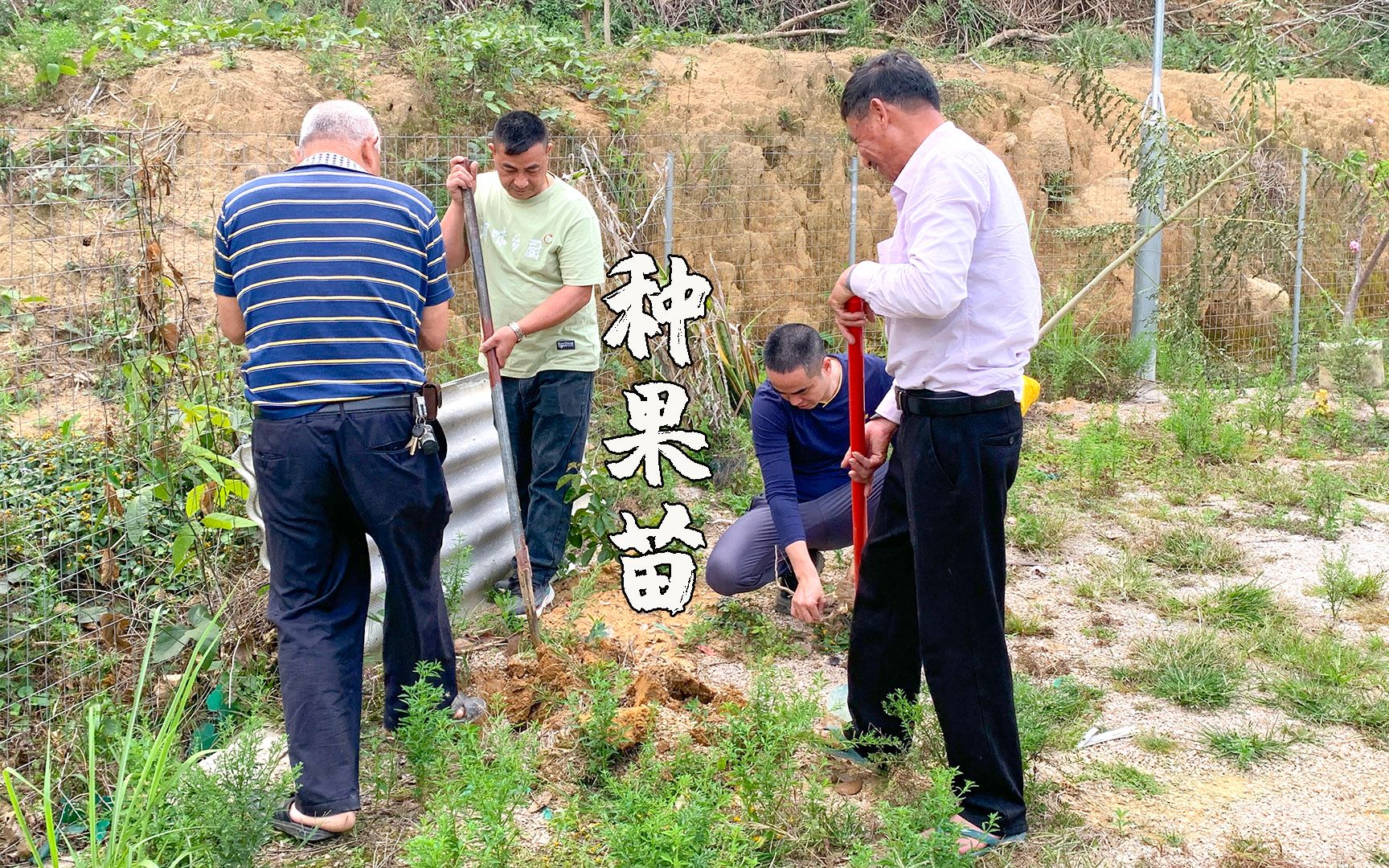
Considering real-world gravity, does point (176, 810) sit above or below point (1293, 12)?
below

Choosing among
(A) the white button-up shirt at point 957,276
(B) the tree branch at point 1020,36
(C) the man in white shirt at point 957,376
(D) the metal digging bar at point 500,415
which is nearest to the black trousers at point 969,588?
(C) the man in white shirt at point 957,376

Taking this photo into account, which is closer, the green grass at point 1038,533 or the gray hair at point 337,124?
the gray hair at point 337,124

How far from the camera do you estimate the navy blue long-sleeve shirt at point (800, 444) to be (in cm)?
416

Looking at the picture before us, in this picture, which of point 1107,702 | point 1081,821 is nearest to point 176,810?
point 1081,821

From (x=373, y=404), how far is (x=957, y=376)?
5.39 feet

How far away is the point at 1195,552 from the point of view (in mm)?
5578

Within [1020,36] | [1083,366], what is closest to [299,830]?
[1083,366]

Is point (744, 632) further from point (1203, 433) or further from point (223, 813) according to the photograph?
point (1203, 433)

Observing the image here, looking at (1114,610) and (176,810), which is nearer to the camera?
(176,810)

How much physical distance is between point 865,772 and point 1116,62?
12.0 meters

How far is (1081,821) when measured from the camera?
324 centimetres

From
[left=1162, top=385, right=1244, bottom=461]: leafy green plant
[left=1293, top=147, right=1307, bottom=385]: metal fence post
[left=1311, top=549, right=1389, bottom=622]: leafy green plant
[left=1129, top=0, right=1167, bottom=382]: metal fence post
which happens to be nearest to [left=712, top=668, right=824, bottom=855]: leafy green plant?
[left=1311, top=549, right=1389, bottom=622]: leafy green plant

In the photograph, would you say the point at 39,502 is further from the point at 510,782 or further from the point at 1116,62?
the point at 1116,62

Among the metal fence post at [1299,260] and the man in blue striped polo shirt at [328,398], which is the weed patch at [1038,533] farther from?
the metal fence post at [1299,260]
